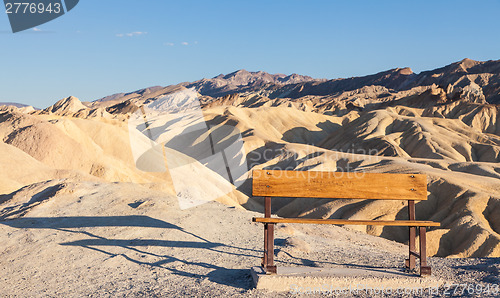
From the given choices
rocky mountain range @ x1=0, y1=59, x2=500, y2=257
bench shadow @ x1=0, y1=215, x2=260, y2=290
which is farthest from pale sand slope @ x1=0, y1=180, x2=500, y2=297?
rocky mountain range @ x1=0, y1=59, x2=500, y2=257

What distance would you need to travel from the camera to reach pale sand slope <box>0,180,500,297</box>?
5105 millimetres

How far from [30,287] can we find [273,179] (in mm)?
3430

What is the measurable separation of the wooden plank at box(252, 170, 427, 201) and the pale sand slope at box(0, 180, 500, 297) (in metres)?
1.23

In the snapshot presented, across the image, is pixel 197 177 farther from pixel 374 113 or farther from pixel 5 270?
pixel 374 113

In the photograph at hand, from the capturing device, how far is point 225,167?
123 ft

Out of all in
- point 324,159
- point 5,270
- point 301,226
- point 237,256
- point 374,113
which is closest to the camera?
point 5,270

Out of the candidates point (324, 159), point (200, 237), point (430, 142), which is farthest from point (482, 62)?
point (200, 237)

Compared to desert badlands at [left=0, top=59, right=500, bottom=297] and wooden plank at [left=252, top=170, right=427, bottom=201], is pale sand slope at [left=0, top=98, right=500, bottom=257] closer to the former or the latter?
desert badlands at [left=0, top=59, right=500, bottom=297]

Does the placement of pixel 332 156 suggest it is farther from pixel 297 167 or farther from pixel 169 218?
pixel 169 218

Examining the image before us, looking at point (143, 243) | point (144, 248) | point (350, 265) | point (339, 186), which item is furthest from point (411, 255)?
point (143, 243)

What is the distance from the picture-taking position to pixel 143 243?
6562mm

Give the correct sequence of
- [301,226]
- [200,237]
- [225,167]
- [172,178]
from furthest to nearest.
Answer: [225,167]
[172,178]
[301,226]
[200,237]

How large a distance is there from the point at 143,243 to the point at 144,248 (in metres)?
0.22

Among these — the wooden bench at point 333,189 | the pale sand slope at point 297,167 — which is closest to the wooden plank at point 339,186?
the wooden bench at point 333,189
